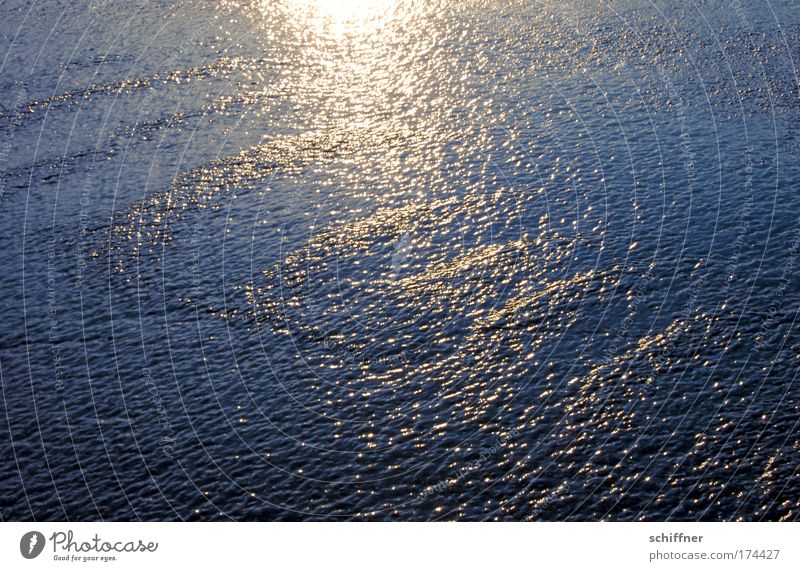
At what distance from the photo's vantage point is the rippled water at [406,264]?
58.0m

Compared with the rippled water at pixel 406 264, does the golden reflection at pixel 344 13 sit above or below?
above

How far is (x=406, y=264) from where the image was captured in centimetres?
7956

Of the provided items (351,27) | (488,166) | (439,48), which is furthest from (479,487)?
(351,27)

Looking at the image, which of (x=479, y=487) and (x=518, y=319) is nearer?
(x=479, y=487)

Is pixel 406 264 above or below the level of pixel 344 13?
below

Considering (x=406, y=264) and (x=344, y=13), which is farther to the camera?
(x=344, y=13)

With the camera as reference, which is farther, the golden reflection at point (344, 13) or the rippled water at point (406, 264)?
the golden reflection at point (344, 13)

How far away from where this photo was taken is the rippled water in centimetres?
5800

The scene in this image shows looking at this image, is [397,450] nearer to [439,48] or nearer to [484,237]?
[484,237]

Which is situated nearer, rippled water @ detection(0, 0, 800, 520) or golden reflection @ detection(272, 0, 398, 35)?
rippled water @ detection(0, 0, 800, 520)

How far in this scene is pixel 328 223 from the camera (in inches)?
3406

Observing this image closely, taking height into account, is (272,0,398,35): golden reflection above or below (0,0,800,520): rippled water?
above

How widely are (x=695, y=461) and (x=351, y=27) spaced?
87407mm

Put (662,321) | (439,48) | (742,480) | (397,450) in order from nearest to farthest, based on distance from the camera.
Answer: (742,480)
(397,450)
(662,321)
(439,48)
